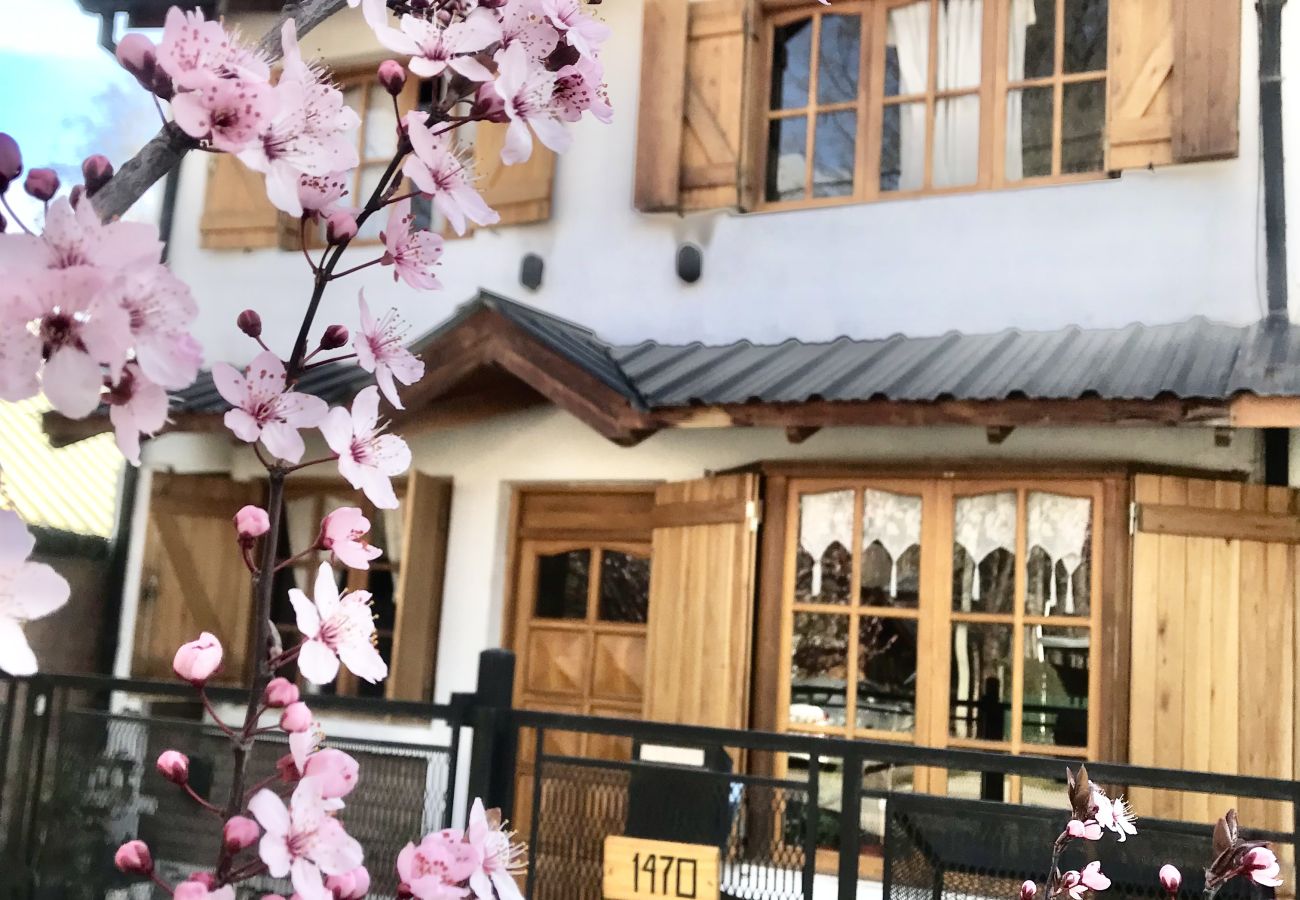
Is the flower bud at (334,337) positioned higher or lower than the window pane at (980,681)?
higher

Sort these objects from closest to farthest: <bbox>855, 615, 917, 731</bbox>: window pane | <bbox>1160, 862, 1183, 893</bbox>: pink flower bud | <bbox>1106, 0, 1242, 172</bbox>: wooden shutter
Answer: <bbox>1160, 862, 1183, 893</bbox>: pink flower bud → <bbox>1106, 0, 1242, 172</bbox>: wooden shutter → <bbox>855, 615, 917, 731</bbox>: window pane

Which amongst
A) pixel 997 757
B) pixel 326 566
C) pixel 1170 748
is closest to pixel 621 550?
pixel 1170 748

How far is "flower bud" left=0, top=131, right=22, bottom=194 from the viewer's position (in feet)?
2.65

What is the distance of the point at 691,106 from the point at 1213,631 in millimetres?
3530

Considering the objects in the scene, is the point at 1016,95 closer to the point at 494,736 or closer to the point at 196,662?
the point at 494,736

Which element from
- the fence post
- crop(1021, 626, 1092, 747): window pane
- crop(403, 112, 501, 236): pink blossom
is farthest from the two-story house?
crop(403, 112, 501, 236): pink blossom

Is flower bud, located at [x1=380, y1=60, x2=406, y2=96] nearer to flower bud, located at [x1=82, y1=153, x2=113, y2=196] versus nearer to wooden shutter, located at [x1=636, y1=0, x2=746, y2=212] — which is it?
flower bud, located at [x1=82, y1=153, x2=113, y2=196]

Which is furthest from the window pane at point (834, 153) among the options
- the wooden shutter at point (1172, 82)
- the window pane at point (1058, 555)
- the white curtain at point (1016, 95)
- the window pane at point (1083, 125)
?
the window pane at point (1058, 555)

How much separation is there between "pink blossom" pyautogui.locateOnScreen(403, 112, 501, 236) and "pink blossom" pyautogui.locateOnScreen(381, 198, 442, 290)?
0.07 m

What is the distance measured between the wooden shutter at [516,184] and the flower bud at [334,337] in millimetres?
5935

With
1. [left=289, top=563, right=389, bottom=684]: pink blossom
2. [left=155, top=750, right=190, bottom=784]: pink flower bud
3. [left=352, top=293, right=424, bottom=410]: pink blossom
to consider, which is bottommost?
[left=155, top=750, right=190, bottom=784]: pink flower bud

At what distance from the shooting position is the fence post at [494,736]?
4.38 meters

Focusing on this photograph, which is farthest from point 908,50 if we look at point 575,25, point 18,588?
point 18,588

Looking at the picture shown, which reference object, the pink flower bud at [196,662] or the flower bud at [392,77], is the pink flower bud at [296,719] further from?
the flower bud at [392,77]
